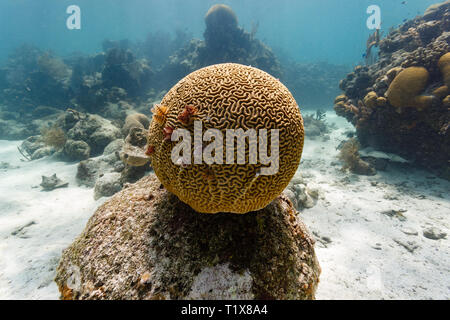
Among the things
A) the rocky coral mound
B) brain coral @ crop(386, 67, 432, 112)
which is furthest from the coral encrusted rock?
the rocky coral mound

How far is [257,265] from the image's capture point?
7.07 ft

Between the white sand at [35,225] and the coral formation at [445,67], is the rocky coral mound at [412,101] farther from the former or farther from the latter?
the white sand at [35,225]

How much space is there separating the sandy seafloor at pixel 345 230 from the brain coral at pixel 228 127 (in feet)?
7.01

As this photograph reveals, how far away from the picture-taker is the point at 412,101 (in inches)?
262

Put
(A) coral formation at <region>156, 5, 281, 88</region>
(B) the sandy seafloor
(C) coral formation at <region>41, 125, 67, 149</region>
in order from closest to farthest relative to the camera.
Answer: (B) the sandy seafloor < (C) coral formation at <region>41, 125, 67, 149</region> < (A) coral formation at <region>156, 5, 281, 88</region>

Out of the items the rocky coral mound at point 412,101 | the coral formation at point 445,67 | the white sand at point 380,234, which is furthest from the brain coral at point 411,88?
the white sand at point 380,234

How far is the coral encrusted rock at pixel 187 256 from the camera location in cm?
202

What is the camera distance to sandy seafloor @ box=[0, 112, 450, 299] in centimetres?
301

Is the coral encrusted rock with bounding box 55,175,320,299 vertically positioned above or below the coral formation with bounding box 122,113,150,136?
below

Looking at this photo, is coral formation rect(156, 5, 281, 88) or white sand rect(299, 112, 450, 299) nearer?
white sand rect(299, 112, 450, 299)

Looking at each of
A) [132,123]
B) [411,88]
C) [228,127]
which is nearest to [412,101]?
[411,88]

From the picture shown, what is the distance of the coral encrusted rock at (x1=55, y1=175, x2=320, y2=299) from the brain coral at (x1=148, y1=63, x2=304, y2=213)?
392 mm

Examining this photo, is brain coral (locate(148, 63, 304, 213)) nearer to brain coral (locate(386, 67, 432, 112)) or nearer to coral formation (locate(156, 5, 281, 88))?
brain coral (locate(386, 67, 432, 112))

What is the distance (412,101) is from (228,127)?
8.16 metres
